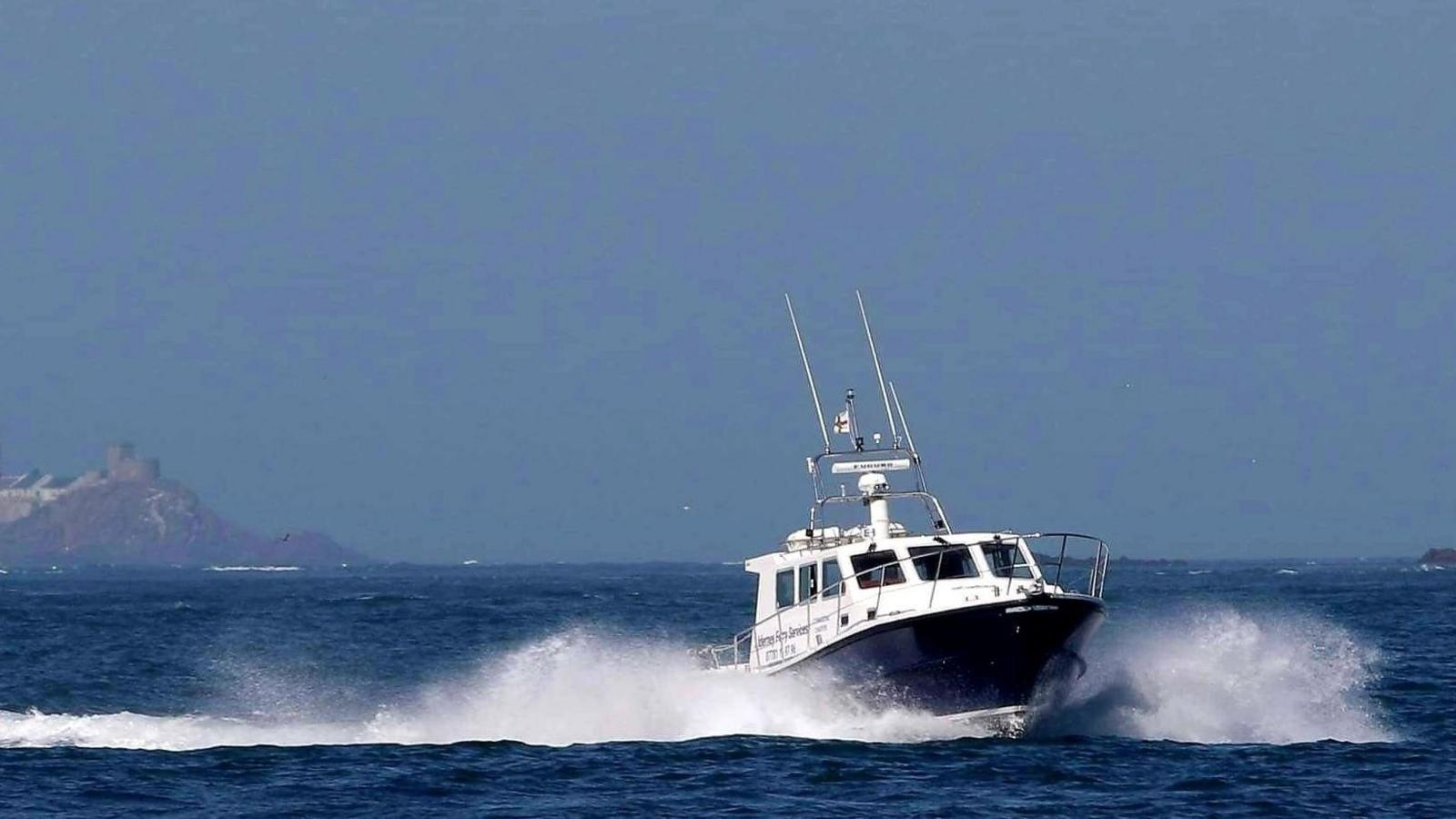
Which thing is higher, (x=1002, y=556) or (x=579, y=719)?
(x=1002, y=556)

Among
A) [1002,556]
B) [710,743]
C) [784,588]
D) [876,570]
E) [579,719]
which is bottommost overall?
[710,743]

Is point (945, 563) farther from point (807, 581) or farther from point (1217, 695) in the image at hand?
point (1217, 695)

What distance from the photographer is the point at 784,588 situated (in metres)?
30.7

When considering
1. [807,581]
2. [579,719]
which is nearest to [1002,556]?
[807,581]

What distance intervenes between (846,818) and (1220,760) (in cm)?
647

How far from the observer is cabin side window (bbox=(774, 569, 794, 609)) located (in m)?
30.5

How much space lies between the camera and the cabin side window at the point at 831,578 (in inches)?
1144

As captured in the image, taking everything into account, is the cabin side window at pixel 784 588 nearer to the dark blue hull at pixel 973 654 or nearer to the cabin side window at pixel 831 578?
the cabin side window at pixel 831 578

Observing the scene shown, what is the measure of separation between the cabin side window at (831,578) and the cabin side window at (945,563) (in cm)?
118

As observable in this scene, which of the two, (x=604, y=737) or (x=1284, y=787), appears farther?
(x=604, y=737)

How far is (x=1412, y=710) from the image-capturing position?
3325 centimetres

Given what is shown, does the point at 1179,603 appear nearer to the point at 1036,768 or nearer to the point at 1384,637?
the point at 1384,637

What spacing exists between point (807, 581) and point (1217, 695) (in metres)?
6.41

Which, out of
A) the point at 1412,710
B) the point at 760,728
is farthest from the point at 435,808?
the point at 1412,710
